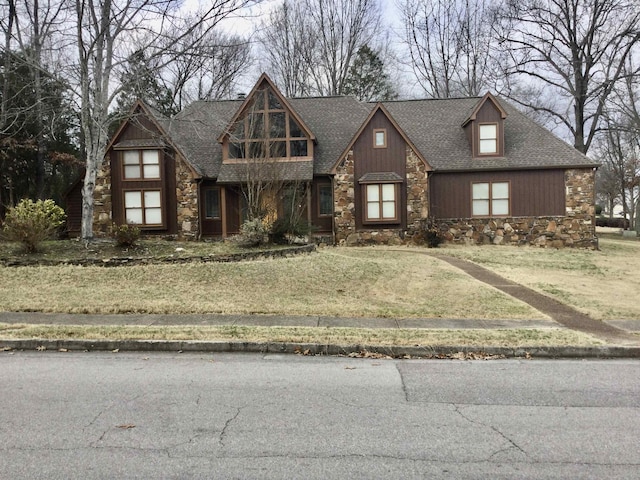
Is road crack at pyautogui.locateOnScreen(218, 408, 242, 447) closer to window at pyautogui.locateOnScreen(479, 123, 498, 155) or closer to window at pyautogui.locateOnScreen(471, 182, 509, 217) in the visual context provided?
window at pyautogui.locateOnScreen(471, 182, 509, 217)

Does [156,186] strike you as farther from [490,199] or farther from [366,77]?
[366,77]

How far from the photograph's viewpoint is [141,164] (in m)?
22.7

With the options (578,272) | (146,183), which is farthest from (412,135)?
(146,183)

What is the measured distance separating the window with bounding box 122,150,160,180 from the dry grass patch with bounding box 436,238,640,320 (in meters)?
13.0

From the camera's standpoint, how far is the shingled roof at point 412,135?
23484 mm

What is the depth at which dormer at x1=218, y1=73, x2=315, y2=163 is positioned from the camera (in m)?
22.0

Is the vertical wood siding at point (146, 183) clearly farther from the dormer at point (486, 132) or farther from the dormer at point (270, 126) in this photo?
the dormer at point (486, 132)

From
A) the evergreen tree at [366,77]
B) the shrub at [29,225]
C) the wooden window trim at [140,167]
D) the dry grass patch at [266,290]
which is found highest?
the evergreen tree at [366,77]

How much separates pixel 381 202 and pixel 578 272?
9.05m

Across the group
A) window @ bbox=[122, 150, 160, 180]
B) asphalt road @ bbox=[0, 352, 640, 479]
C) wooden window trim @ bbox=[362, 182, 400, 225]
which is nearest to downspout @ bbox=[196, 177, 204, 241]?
window @ bbox=[122, 150, 160, 180]

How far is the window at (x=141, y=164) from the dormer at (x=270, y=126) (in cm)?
303

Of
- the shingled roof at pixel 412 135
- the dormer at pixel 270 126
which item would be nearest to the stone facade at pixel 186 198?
the shingled roof at pixel 412 135

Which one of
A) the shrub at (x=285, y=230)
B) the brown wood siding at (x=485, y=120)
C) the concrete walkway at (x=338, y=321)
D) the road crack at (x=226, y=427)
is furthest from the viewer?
the brown wood siding at (x=485, y=120)

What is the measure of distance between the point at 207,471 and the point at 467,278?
1126cm
